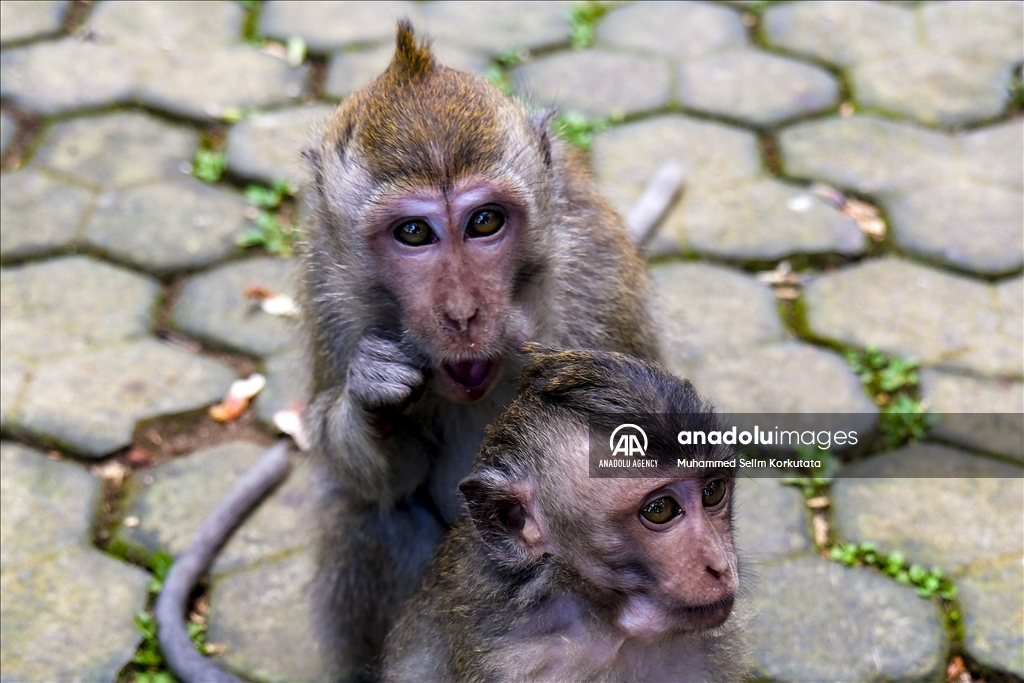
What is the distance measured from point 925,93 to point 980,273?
1333 millimetres

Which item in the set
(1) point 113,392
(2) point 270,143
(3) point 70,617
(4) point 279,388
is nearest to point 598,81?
(2) point 270,143

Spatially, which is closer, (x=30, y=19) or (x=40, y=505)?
(x=40, y=505)

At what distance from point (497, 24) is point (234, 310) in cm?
238

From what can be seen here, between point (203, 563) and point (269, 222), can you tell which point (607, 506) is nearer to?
point (203, 563)

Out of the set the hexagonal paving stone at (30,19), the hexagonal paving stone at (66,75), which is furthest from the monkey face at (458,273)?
the hexagonal paving stone at (30,19)

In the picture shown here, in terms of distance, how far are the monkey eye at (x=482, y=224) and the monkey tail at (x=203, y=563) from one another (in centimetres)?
140

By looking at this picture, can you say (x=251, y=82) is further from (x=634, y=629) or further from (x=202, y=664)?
(x=634, y=629)

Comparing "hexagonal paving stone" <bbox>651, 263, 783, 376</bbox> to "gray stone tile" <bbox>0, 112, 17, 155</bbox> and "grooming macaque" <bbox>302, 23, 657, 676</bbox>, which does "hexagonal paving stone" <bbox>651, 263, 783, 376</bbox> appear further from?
"gray stone tile" <bbox>0, 112, 17, 155</bbox>

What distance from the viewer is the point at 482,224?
2.91m

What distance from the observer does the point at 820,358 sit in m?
4.35

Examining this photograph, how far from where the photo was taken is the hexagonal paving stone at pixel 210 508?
3752 mm

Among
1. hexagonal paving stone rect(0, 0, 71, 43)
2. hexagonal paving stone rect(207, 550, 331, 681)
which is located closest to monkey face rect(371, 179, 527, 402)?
hexagonal paving stone rect(207, 550, 331, 681)

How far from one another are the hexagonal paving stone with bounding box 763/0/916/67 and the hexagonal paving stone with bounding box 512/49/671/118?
0.73 meters

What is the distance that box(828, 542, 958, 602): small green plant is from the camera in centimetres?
353
